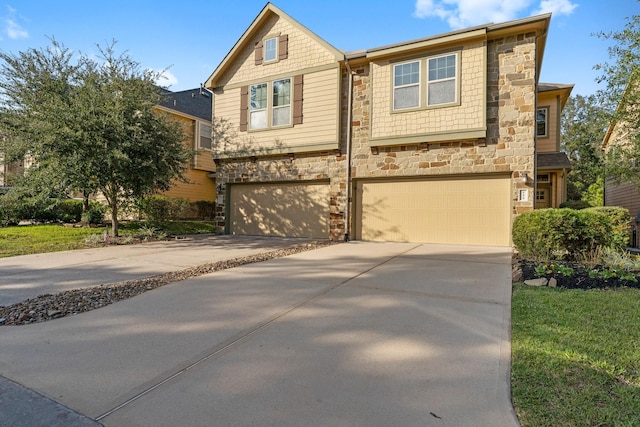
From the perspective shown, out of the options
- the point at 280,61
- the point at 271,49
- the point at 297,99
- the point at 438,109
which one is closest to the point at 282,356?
the point at 438,109

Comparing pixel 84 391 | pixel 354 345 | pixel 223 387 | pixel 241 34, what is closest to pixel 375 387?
pixel 354 345

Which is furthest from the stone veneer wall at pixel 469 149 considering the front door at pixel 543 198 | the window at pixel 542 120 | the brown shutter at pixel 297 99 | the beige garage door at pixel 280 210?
the front door at pixel 543 198

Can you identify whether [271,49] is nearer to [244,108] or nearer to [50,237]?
[244,108]

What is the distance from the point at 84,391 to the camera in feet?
7.77

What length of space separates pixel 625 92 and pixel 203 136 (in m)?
16.9

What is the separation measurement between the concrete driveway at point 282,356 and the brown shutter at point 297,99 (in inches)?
295

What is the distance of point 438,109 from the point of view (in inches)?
372

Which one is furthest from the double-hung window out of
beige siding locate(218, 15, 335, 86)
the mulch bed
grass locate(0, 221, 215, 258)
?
the mulch bed

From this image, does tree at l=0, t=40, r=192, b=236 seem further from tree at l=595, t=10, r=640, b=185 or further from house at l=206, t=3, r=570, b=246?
tree at l=595, t=10, r=640, b=185

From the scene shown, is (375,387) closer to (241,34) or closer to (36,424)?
(36,424)

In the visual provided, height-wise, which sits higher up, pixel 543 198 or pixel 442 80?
pixel 442 80

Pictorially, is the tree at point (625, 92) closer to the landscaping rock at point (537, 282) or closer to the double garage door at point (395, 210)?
the double garage door at point (395, 210)

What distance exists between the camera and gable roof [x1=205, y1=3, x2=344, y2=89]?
35.7ft

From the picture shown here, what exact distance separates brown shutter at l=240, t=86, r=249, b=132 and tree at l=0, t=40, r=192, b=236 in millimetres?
2403
